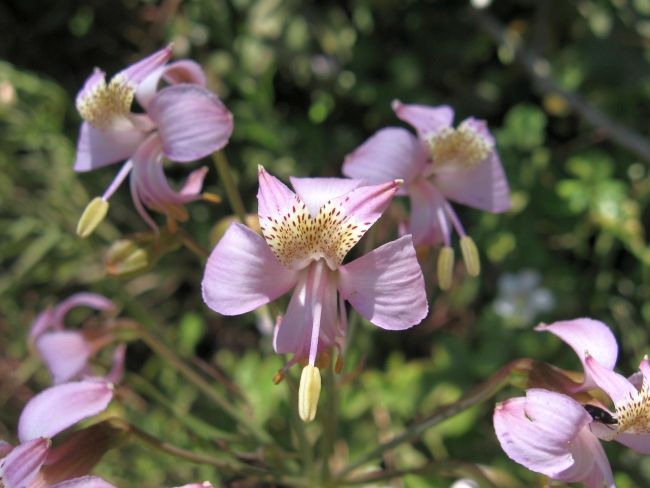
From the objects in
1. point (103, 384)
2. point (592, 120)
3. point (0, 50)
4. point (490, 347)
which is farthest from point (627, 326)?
point (0, 50)

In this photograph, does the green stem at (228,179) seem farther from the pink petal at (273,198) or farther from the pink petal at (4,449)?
the pink petal at (4,449)

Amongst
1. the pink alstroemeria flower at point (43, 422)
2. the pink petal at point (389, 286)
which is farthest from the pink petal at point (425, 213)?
the pink alstroemeria flower at point (43, 422)

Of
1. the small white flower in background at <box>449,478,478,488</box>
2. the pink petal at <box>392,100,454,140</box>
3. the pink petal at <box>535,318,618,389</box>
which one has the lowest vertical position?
the small white flower in background at <box>449,478,478,488</box>

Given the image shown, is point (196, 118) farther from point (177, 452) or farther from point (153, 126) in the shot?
point (177, 452)

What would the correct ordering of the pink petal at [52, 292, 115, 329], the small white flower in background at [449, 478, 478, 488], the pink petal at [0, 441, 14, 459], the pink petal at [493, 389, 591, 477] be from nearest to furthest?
the pink petal at [493, 389, 591, 477] < the pink petal at [0, 441, 14, 459] < the small white flower in background at [449, 478, 478, 488] < the pink petal at [52, 292, 115, 329]

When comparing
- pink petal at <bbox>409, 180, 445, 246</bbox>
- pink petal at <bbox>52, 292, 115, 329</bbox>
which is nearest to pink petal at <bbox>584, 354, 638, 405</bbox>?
pink petal at <bbox>409, 180, 445, 246</bbox>

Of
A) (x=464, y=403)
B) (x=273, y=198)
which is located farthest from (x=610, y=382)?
(x=273, y=198)

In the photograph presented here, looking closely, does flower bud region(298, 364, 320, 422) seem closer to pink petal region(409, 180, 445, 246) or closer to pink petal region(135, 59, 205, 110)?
pink petal region(409, 180, 445, 246)
